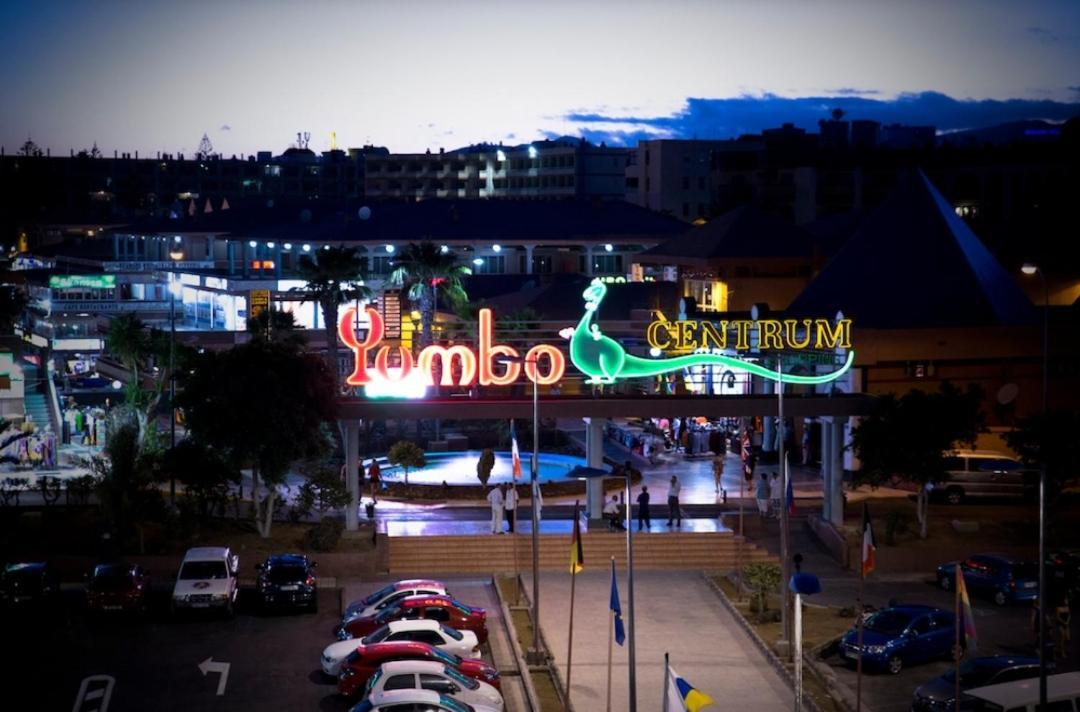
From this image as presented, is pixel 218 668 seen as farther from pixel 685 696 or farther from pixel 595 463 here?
pixel 595 463

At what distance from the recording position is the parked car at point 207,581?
136 feet

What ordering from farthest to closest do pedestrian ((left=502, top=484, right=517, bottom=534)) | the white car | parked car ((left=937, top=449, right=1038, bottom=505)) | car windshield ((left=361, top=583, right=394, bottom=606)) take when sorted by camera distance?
parked car ((left=937, top=449, right=1038, bottom=505)), pedestrian ((left=502, top=484, right=517, bottom=534)), car windshield ((left=361, top=583, right=394, bottom=606)), the white car

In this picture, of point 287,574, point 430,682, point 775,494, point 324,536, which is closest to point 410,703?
point 430,682

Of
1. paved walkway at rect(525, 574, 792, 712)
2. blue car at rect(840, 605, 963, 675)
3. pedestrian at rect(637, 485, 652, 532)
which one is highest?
pedestrian at rect(637, 485, 652, 532)

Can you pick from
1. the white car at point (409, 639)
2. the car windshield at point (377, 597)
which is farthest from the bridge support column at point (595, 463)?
the white car at point (409, 639)

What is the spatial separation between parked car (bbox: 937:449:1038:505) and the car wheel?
1735cm

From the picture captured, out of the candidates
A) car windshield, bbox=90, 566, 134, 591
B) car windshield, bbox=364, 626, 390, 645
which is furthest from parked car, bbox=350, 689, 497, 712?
car windshield, bbox=90, 566, 134, 591

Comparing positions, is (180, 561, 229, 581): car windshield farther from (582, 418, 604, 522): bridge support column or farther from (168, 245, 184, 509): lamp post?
(582, 418, 604, 522): bridge support column

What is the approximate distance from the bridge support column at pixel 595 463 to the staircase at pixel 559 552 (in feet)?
6.49

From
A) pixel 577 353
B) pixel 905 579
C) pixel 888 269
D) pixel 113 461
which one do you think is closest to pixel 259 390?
pixel 113 461

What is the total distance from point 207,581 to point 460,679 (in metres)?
12.1

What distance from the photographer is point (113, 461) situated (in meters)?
46.9

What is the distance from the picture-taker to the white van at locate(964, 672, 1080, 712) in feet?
98.0

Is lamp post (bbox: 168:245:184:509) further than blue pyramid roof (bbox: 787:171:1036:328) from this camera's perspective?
No
